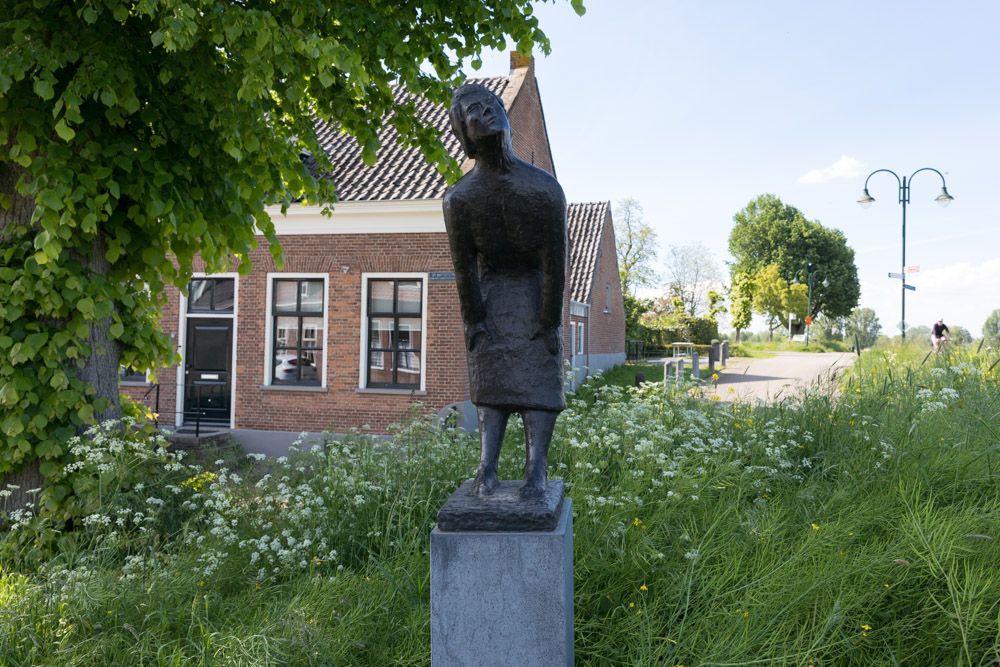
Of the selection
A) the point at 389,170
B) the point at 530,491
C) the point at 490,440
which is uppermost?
the point at 389,170

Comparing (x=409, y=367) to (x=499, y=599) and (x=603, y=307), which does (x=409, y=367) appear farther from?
(x=603, y=307)

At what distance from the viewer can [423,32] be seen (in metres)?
5.97

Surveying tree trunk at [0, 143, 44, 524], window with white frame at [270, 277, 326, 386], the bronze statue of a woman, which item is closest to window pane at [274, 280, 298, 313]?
window with white frame at [270, 277, 326, 386]

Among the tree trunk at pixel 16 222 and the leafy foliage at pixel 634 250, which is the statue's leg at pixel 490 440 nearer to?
the tree trunk at pixel 16 222

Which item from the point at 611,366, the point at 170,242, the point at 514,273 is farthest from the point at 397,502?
the point at 611,366

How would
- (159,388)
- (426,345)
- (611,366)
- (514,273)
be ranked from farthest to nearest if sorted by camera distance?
(611,366), (159,388), (426,345), (514,273)

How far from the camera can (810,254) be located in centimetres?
5950

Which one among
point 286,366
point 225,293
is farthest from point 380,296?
point 225,293

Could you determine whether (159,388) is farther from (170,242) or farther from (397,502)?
(397,502)

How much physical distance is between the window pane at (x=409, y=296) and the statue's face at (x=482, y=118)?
31.6ft

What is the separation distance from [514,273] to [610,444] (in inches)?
84.4

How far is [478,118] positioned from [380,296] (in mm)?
10037

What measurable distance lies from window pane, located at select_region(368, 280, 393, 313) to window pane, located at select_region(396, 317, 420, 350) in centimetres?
39

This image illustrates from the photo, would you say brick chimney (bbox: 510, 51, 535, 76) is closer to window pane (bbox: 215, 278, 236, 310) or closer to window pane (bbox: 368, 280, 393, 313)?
window pane (bbox: 368, 280, 393, 313)
